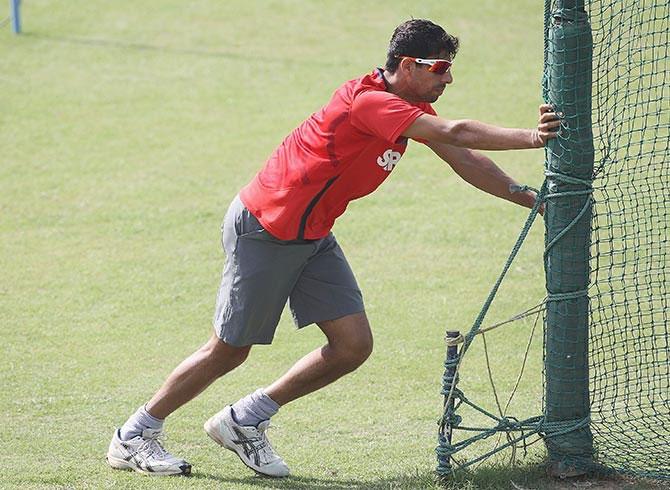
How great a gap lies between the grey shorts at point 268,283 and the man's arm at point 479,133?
91 centimetres

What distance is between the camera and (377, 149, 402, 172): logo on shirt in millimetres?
5230

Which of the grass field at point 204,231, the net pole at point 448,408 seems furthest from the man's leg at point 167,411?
the net pole at point 448,408

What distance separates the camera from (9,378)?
23.7ft

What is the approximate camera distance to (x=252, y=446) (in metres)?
5.66

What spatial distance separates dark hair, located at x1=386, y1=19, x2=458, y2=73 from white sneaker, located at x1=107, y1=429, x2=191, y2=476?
2187 mm

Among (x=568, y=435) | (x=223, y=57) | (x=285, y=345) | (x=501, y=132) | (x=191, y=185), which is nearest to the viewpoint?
(x=501, y=132)

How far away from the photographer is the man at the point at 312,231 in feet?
16.8

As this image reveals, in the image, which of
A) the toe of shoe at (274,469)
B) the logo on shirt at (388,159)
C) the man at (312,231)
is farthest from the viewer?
the toe of shoe at (274,469)

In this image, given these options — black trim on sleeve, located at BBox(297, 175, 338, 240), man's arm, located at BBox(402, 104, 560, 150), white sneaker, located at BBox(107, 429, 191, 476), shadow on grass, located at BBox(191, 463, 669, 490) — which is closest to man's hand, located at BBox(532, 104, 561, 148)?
man's arm, located at BBox(402, 104, 560, 150)

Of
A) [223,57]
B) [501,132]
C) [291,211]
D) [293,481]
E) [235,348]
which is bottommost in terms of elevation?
[293,481]

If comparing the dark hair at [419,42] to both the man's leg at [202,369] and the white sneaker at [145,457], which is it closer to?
the man's leg at [202,369]

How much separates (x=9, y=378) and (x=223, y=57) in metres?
7.87

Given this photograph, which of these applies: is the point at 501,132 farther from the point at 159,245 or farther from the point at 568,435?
the point at 159,245

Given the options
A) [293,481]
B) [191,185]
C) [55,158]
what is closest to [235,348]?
[293,481]
